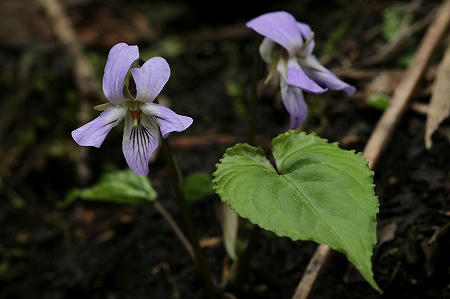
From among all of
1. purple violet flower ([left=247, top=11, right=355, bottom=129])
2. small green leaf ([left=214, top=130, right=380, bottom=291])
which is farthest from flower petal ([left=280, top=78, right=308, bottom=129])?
small green leaf ([left=214, top=130, right=380, bottom=291])

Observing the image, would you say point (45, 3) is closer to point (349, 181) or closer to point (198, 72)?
point (198, 72)

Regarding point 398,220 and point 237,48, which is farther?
point 237,48

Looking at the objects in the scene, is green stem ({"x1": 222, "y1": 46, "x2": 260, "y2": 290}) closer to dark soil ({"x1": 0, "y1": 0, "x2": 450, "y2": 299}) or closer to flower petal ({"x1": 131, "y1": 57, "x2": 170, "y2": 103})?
dark soil ({"x1": 0, "y1": 0, "x2": 450, "y2": 299})

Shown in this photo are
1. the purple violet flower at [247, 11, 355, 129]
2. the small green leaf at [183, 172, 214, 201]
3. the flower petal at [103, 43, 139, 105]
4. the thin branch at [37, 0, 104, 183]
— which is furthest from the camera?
the thin branch at [37, 0, 104, 183]

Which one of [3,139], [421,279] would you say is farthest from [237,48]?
[421,279]

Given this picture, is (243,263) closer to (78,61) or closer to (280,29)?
(280,29)

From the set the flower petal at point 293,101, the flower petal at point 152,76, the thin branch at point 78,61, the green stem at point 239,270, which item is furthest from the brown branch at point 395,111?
the thin branch at point 78,61

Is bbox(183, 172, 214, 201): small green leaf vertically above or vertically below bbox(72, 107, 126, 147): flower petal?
below
